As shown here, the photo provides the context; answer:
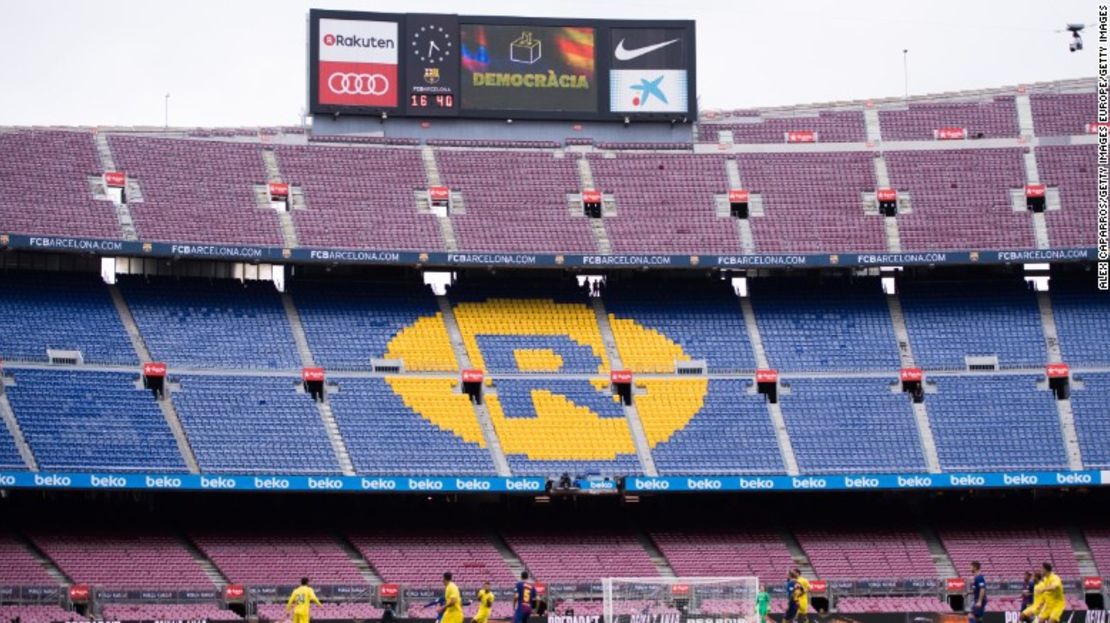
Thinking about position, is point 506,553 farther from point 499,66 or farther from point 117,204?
point 499,66

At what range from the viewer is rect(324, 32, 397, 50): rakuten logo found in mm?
71812

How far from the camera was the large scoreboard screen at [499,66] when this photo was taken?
71938 millimetres

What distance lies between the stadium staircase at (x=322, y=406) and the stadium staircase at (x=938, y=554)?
2109 centimetres

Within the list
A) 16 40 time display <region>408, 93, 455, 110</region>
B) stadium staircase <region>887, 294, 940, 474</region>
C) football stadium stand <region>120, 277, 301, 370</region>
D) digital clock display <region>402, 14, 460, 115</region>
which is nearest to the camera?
stadium staircase <region>887, 294, 940, 474</region>

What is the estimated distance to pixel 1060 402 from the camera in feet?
218

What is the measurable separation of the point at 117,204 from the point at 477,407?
16.1 m

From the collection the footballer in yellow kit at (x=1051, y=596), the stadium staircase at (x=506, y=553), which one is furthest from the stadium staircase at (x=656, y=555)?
the footballer in yellow kit at (x=1051, y=596)

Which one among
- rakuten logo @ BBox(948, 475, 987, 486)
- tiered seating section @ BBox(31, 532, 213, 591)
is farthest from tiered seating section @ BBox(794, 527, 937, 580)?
tiered seating section @ BBox(31, 532, 213, 591)

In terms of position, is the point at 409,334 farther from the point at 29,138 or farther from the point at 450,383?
the point at 29,138

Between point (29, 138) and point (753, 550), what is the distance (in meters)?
32.3

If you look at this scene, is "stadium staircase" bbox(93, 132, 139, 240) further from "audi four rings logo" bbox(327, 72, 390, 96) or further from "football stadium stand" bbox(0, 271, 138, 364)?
"audi four rings logo" bbox(327, 72, 390, 96)

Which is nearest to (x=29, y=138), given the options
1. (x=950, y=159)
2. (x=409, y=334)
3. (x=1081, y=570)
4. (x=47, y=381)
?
(x=47, y=381)

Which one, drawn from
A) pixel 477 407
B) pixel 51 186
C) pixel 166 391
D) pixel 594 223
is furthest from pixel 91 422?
pixel 594 223

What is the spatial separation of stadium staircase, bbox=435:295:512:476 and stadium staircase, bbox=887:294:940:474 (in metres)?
15.5
